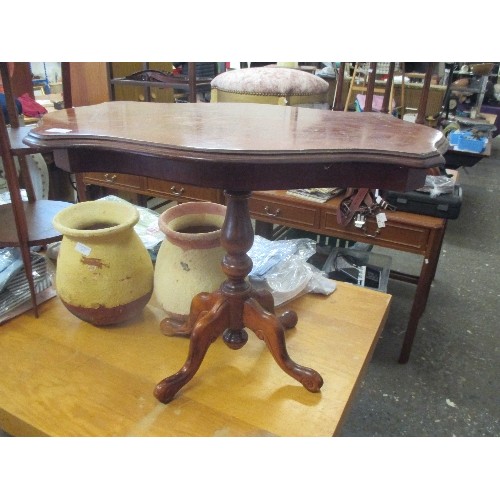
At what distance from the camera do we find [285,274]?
105cm

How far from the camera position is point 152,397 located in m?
0.73

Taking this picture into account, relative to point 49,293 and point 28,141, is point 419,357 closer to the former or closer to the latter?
point 49,293

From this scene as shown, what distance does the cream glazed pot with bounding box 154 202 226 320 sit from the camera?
2.71 feet

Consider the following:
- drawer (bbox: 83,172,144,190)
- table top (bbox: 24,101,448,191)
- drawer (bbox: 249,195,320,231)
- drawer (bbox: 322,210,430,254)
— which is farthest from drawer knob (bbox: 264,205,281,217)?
table top (bbox: 24,101,448,191)

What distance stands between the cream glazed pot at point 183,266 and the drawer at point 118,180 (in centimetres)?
94

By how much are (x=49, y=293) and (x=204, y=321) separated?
1.47 ft

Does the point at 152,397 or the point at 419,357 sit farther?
the point at 419,357

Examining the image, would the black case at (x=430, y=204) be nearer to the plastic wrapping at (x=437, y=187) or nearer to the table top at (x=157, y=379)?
the plastic wrapping at (x=437, y=187)

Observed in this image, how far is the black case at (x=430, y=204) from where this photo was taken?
1306mm

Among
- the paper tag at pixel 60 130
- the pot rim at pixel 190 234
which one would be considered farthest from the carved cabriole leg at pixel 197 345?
the paper tag at pixel 60 130

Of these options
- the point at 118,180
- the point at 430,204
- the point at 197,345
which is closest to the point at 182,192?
the point at 118,180

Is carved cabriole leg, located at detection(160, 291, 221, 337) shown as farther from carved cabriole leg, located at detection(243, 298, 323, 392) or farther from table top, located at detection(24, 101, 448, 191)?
table top, located at detection(24, 101, 448, 191)

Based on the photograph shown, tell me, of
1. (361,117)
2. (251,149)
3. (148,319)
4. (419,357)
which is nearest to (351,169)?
(251,149)

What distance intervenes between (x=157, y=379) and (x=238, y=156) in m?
0.44
